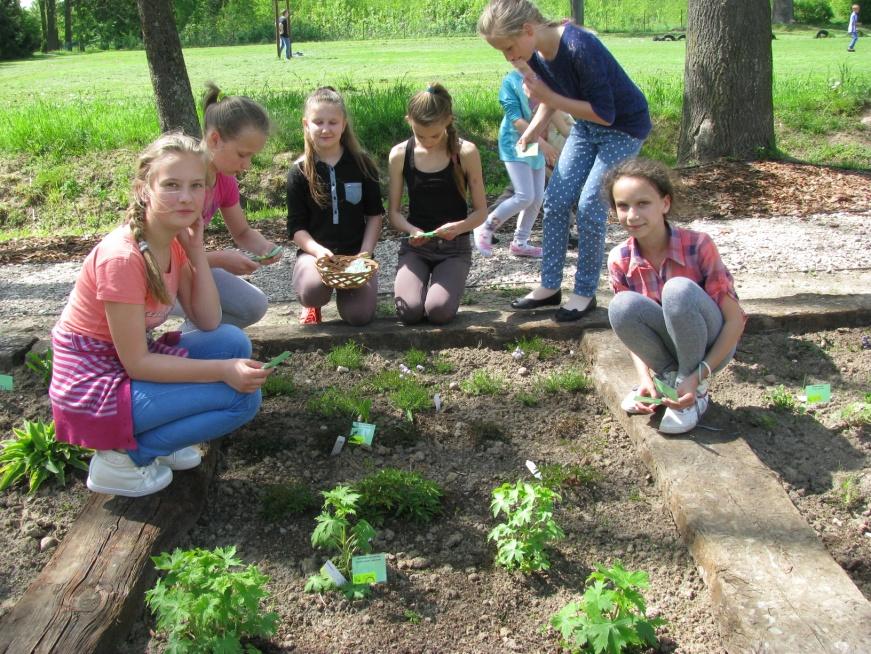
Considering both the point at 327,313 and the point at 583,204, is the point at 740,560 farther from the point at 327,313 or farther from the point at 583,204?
the point at 327,313

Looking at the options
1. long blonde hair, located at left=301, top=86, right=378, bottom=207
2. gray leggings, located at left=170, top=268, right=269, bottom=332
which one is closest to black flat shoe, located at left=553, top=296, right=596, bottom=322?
long blonde hair, located at left=301, top=86, right=378, bottom=207

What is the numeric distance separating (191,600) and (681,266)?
7.06 ft

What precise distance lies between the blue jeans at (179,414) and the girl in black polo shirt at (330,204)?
1.47 metres

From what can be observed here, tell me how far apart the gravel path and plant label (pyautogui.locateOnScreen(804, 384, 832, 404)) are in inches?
60.7

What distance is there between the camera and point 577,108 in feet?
12.7

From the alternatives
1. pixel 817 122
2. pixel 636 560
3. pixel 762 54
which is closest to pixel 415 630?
pixel 636 560

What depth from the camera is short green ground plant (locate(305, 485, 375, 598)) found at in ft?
8.03

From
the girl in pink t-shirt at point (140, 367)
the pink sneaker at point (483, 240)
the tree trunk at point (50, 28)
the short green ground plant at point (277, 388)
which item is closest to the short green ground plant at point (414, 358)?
the short green ground plant at point (277, 388)

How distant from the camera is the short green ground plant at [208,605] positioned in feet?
6.67

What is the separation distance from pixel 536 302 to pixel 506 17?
1.51 metres

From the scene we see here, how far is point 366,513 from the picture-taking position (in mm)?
2789

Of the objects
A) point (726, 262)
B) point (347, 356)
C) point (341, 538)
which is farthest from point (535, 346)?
point (726, 262)

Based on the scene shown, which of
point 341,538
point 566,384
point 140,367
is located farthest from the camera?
point 566,384

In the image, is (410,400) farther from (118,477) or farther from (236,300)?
(118,477)
